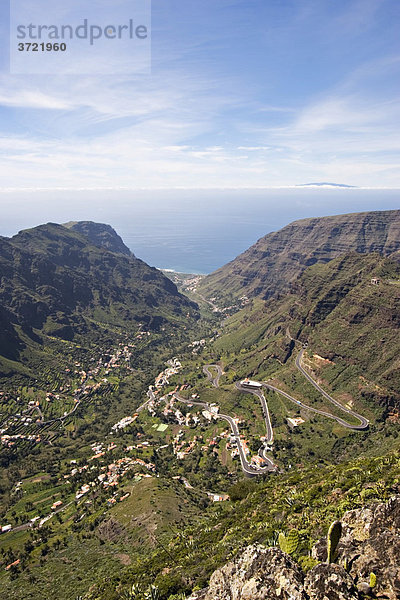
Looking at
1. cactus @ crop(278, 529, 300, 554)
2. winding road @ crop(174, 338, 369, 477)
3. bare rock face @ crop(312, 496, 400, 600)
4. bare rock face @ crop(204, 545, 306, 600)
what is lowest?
winding road @ crop(174, 338, 369, 477)

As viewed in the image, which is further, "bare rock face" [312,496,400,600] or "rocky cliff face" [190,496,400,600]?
"bare rock face" [312,496,400,600]

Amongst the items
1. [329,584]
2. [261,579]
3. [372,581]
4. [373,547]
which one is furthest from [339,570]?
[261,579]

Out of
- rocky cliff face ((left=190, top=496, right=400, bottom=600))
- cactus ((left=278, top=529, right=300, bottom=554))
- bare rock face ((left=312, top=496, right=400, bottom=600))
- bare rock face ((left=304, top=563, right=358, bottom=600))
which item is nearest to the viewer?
bare rock face ((left=304, top=563, right=358, bottom=600))

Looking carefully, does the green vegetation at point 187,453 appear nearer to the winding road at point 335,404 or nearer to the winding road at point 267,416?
the winding road at point 335,404

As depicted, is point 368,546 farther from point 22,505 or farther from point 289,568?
point 22,505

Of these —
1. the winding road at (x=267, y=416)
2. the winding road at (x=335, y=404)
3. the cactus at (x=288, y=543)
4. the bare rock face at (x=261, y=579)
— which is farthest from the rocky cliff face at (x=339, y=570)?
the winding road at (x=335, y=404)

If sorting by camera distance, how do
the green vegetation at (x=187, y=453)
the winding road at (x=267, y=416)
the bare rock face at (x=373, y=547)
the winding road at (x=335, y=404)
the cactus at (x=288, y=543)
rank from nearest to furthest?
the bare rock face at (x=373, y=547) → the cactus at (x=288, y=543) → the green vegetation at (x=187, y=453) → the winding road at (x=267, y=416) → the winding road at (x=335, y=404)

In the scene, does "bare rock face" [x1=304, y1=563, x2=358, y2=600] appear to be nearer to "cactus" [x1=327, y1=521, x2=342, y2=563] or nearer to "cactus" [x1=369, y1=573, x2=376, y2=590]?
"cactus" [x1=369, y1=573, x2=376, y2=590]

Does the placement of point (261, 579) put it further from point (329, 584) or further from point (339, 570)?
point (339, 570)

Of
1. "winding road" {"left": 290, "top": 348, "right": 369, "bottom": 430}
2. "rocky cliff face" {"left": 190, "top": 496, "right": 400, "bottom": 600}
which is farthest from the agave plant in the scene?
"winding road" {"left": 290, "top": 348, "right": 369, "bottom": 430}
